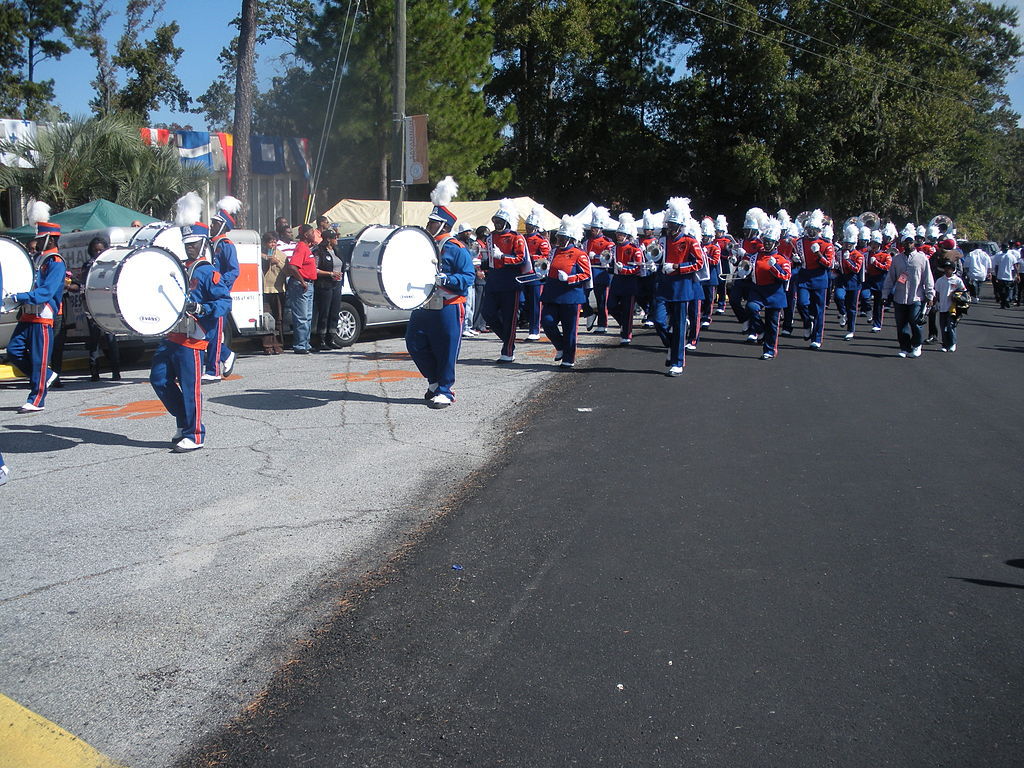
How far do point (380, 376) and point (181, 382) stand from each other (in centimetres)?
436

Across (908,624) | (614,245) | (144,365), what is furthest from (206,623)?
(614,245)

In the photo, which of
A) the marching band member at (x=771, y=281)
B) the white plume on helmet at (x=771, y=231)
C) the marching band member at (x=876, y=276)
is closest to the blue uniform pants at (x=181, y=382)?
the marching band member at (x=771, y=281)

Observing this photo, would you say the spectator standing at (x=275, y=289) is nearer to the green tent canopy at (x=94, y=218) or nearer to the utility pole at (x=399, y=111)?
the green tent canopy at (x=94, y=218)

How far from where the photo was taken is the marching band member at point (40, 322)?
9.24m

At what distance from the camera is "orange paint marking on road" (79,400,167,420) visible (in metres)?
9.33

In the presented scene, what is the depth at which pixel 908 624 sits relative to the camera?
4.48 metres

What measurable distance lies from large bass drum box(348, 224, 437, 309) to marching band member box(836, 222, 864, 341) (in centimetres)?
1104

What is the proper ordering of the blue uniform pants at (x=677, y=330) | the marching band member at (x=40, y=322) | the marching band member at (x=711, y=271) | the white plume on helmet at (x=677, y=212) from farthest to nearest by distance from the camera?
the marching band member at (x=711, y=271)
the white plume on helmet at (x=677, y=212)
the blue uniform pants at (x=677, y=330)
the marching band member at (x=40, y=322)

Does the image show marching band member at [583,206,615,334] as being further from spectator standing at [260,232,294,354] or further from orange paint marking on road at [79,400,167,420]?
orange paint marking on road at [79,400,167,420]

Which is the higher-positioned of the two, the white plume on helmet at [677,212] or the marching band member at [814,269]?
the white plume on helmet at [677,212]

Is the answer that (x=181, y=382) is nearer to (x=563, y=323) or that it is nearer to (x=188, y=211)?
(x=188, y=211)

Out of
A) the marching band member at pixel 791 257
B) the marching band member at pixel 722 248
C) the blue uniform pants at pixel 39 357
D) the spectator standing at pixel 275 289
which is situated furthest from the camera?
the marching band member at pixel 722 248

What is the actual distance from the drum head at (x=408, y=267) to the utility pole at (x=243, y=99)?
1136 centimetres

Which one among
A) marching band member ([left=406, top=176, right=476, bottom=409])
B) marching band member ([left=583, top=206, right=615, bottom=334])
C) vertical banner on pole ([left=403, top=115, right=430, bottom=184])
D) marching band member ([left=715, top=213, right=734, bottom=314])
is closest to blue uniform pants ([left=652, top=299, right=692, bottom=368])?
marching band member ([left=406, top=176, right=476, bottom=409])
